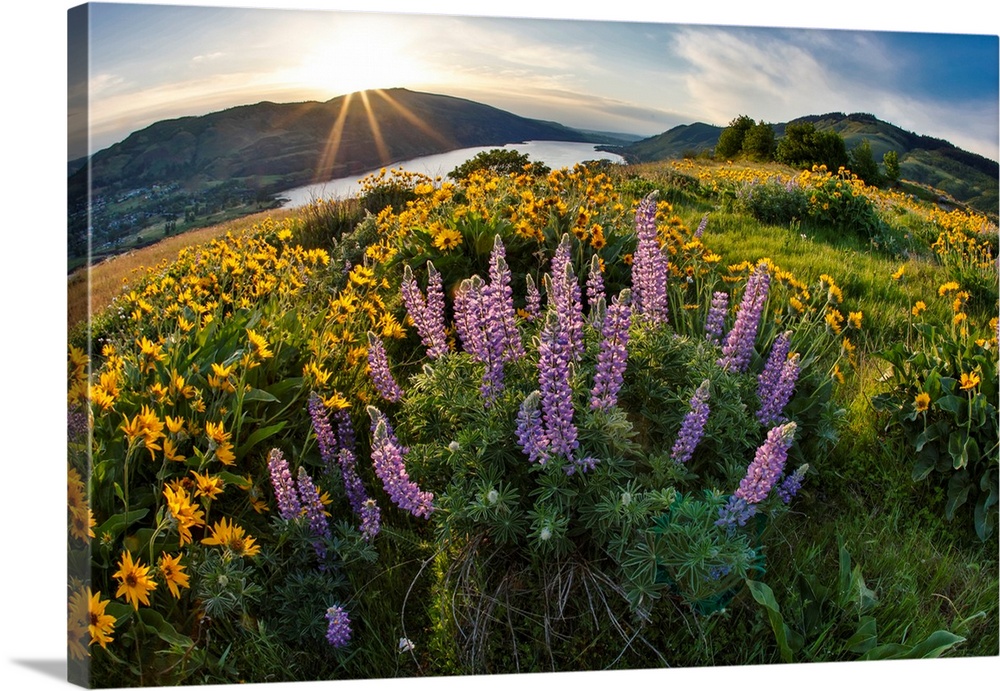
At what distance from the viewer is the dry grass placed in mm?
2740

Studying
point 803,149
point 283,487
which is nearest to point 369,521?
point 283,487

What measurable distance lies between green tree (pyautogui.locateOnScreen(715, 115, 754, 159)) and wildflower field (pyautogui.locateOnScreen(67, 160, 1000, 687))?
9 cm

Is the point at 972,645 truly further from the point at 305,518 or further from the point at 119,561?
the point at 119,561

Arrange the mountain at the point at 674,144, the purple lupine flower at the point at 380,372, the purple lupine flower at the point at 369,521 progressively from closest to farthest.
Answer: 1. the purple lupine flower at the point at 369,521
2. the purple lupine flower at the point at 380,372
3. the mountain at the point at 674,144

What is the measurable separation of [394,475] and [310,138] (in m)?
1.18

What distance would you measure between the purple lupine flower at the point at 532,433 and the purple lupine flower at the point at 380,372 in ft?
1.85

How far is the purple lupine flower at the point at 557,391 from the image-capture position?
98.3 inches

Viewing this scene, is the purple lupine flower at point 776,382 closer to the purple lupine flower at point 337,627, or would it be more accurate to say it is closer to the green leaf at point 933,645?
the green leaf at point 933,645


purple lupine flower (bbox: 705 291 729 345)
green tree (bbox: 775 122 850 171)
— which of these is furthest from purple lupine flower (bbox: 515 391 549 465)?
green tree (bbox: 775 122 850 171)

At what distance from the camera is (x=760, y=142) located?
352cm

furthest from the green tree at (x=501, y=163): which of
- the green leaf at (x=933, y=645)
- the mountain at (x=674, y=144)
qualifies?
the green leaf at (x=933, y=645)

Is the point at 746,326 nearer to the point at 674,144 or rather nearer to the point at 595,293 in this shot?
the point at 595,293

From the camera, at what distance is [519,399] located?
8.93 feet

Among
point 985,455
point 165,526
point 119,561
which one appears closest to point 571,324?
point 165,526
